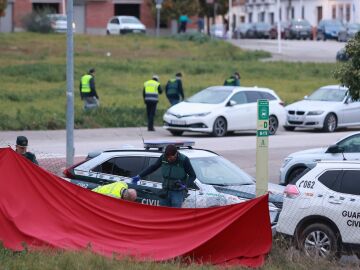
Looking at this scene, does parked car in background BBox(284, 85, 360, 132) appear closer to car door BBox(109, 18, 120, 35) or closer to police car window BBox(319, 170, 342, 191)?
police car window BBox(319, 170, 342, 191)

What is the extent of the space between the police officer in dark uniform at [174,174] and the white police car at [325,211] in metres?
1.43

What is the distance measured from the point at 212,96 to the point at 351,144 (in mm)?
11862

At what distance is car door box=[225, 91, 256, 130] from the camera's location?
3056cm

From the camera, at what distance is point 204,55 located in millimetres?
52969

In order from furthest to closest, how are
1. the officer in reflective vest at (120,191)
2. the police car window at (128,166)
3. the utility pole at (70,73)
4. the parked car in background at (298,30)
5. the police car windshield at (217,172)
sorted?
the parked car in background at (298,30), the utility pole at (70,73), the police car window at (128,166), the police car windshield at (217,172), the officer in reflective vest at (120,191)

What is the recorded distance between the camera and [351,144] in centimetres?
1958

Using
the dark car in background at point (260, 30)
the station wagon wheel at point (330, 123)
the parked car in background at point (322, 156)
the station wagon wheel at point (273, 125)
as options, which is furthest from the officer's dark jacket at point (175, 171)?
the dark car in background at point (260, 30)

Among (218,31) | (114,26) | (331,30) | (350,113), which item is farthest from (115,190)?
(218,31)

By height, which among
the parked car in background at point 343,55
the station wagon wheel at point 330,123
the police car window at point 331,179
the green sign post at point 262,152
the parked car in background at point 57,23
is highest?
the parked car in background at point 57,23

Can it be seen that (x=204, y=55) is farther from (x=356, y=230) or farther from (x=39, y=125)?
(x=356, y=230)

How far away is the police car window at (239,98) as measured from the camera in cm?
3094

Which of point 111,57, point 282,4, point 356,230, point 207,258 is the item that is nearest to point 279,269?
point 207,258

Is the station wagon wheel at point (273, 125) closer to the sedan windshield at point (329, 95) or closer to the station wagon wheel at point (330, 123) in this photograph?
the station wagon wheel at point (330, 123)

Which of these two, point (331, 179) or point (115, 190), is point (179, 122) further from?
point (115, 190)
